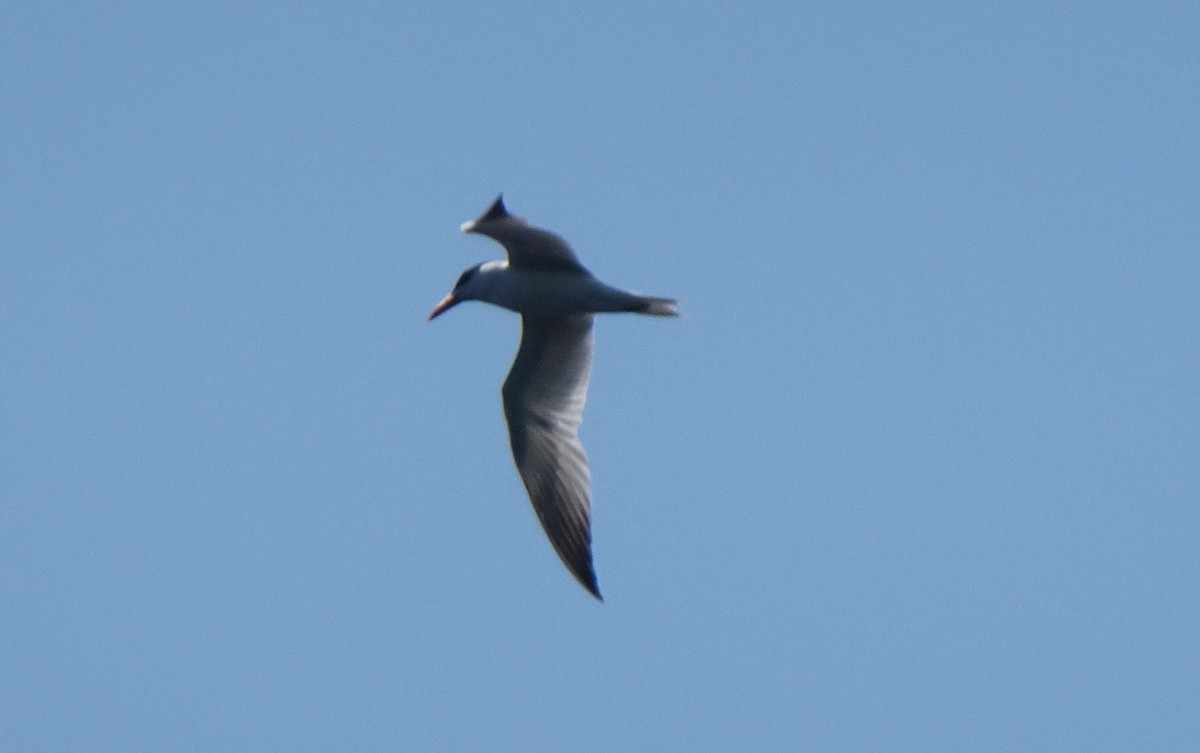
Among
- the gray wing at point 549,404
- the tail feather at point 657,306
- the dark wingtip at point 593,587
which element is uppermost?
the tail feather at point 657,306

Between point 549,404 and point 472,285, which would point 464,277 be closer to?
point 472,285

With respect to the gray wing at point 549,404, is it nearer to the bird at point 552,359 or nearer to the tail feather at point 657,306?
the bird at point 552,359

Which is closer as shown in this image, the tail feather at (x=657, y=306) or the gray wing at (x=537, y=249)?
the gray wing at (x=537, y=249)

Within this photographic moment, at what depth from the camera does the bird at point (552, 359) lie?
1277 centimetres

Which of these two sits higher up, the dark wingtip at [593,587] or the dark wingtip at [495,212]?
the dark wingtip at [495,212]

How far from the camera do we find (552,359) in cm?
1398

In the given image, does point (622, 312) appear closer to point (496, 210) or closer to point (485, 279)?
point (485, 279)

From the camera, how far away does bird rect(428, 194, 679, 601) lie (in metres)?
12.8

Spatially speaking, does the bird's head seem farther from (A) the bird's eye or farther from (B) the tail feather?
(B) the tail feather

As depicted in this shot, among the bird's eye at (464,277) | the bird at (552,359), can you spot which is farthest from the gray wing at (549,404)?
the bird's eye at (464,277)

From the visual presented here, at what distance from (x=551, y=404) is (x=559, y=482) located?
671 mm

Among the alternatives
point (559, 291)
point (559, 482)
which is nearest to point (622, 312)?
point (559, 291)

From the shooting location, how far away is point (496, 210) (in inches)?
442

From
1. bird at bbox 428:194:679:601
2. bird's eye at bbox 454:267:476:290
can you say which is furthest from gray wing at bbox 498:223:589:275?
bird's eye at bbox 454:267:476:290
